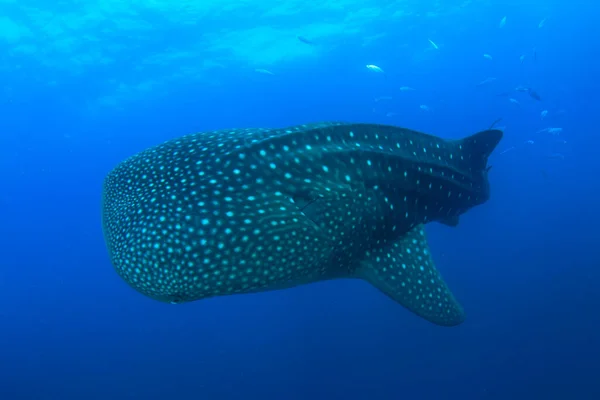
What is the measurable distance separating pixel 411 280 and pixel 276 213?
2.10m

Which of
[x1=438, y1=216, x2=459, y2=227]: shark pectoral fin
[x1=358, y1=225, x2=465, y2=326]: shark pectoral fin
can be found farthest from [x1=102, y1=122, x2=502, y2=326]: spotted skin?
[x1=438, y1=216, x2=459, y2=227]: shark pectoral fin

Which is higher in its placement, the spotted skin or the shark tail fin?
the shark tail fin

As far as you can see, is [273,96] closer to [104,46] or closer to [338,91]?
[338,91]

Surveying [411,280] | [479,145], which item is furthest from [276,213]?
[479,145]

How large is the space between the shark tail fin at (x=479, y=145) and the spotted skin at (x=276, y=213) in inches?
47.4

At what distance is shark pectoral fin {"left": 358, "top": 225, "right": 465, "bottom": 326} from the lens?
192 inches

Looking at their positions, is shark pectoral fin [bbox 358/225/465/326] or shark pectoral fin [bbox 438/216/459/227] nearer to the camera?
shark pectoral fin [bbox 358/225/465/326]

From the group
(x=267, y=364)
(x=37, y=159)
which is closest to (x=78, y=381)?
(x=267, y=364)

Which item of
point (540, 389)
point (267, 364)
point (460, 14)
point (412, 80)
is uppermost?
point (460, 14)

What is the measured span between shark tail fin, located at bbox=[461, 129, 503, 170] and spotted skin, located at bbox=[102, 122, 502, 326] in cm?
120

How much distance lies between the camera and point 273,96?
214ft

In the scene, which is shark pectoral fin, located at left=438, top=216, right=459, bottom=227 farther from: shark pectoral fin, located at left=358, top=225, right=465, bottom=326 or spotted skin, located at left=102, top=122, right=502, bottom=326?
shark pectoral fin, located at left=358, top=225, right=465, bottom=326

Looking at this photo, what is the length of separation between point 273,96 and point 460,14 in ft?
94.2

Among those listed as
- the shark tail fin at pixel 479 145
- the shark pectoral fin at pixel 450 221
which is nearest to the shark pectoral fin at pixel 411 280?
the shark pectoral fin at pixel 450 221
